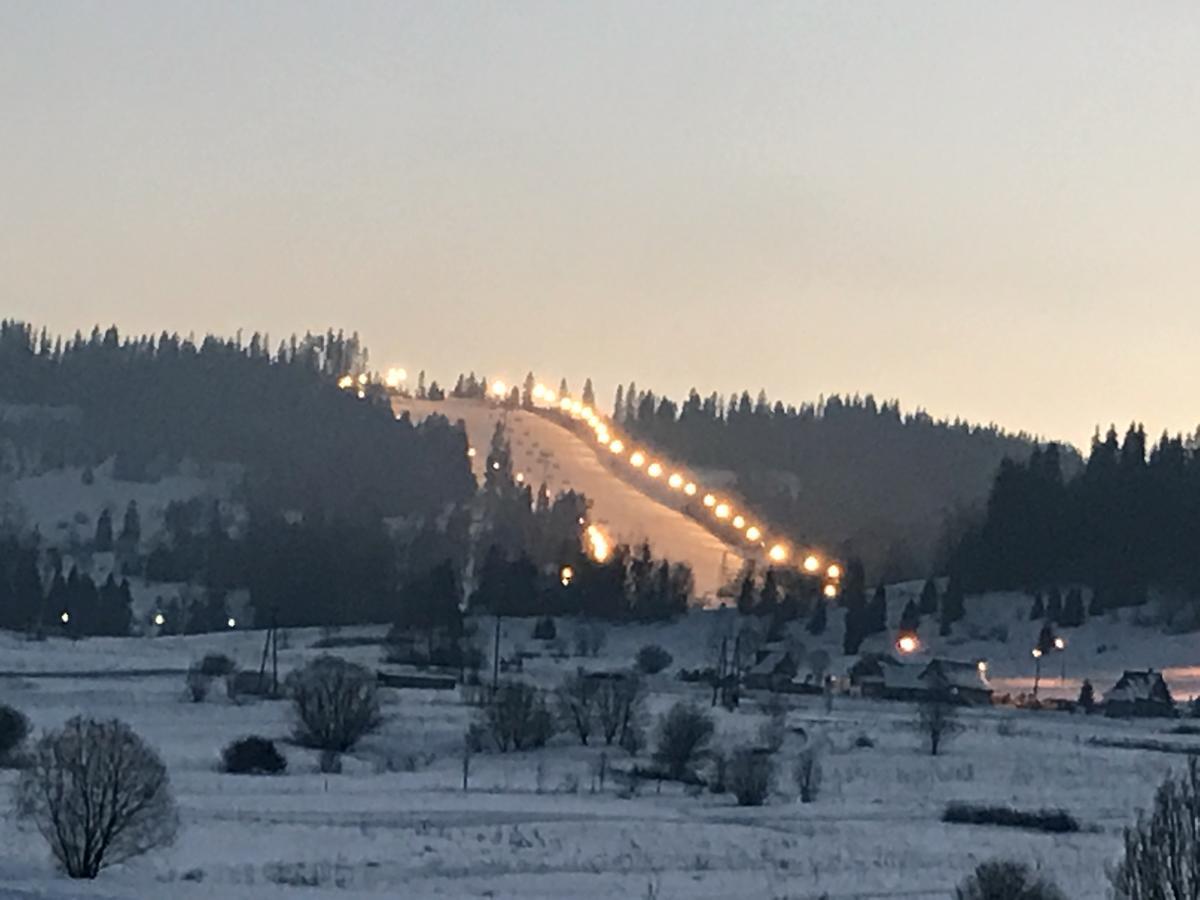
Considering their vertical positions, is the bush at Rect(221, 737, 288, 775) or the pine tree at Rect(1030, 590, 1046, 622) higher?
the pine tree at Rect(1030, 590, 1046, 622)

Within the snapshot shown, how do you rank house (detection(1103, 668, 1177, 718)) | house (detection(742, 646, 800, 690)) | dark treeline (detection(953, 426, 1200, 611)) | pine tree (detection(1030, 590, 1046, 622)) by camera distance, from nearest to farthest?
house (detection(1103, 668, 1177, 718)) → house (detection(742, 646, 800, 690)) → pine tree (detection(1030, 590, 1046, 622)) → dark treeline (detection(953, 426, 1200, 611))

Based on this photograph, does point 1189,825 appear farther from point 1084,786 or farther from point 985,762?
point 985,762

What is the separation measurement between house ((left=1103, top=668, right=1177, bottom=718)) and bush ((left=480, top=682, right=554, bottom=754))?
22.7 metres

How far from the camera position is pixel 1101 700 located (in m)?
71.8

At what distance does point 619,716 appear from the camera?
54031mm

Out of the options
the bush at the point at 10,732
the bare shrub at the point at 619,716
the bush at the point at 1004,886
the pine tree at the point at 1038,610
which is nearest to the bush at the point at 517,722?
the bare shrub at the point at 619,716

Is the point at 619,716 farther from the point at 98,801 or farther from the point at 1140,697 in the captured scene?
the point at 98,801

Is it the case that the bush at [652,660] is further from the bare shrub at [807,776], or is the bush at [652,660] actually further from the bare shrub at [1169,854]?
the bare shrub at [1169,854]

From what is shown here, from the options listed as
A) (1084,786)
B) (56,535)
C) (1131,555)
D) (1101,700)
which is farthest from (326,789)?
(56,535)

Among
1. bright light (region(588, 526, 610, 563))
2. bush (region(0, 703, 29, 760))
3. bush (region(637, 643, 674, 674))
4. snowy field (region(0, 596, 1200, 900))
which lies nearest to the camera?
snowy field (region(0, 596, 1200, 900))

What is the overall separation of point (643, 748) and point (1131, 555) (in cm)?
4925

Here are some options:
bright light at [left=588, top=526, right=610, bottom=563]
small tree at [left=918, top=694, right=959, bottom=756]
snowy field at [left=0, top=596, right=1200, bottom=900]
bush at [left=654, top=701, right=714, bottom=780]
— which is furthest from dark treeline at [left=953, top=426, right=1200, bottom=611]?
bush at [left=654, top=701, right=714, bottom=780]

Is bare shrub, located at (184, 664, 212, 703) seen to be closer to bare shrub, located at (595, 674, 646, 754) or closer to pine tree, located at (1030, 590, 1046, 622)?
bare shrub, located at (595, 674, 646, 754)

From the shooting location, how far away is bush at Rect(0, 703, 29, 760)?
146 feet
